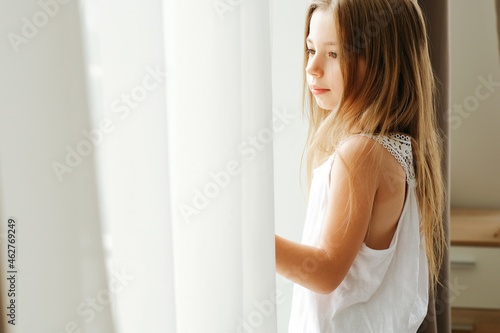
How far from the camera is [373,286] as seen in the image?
862mm

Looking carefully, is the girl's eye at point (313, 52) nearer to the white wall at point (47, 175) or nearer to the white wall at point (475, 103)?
the white wall at point (47, 175)

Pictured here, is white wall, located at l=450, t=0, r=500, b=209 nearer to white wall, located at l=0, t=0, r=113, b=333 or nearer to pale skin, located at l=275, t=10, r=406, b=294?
pale skin, located at l=275, t=10, r=406, b=294

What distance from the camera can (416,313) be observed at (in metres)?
0.94

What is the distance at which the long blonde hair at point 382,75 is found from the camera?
0.86 metres

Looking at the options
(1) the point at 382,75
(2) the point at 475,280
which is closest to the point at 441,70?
(1) the point at 382,75

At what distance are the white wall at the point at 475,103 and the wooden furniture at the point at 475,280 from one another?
30 cm

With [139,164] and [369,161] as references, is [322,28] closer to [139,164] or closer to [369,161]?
[369,161]

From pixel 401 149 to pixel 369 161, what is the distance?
8 centimetres

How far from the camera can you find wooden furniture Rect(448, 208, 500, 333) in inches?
75.3

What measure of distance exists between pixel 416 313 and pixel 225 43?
2.17ft

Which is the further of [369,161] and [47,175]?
[369,161]

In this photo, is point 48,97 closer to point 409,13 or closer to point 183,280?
point 183,280

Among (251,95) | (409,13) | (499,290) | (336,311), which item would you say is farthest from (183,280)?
(499,290)

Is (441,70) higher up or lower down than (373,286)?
higher up
